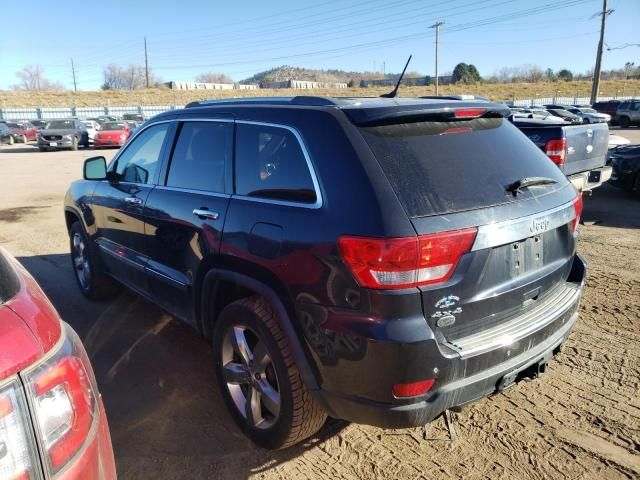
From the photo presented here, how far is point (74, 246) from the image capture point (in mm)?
5441

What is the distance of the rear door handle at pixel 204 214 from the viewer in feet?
9.66

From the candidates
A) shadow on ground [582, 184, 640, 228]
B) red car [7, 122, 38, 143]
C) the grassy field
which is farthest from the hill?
shadow on ground [582, 184, 640, 228]

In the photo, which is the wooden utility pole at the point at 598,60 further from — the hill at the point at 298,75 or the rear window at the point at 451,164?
→ the hill at the point at 298,75

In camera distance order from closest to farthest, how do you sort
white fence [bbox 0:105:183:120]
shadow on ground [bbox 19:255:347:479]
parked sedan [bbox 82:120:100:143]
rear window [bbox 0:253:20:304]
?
rear window [bbox 0:253:20:304], shadow on ground [bbox 19:255:347:479], parked sedan [bbox 82:120:100:143], white fence [bbox 0:105:183:120]

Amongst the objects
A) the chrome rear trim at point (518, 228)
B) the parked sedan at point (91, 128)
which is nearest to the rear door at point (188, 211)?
the chrome rear trim at point (518, 228)

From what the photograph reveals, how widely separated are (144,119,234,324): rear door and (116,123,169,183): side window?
0.93 ft

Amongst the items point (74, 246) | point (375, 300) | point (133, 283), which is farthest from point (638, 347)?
point (74, 246)

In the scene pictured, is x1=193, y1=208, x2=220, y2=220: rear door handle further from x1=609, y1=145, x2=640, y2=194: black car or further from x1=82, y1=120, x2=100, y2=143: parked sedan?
x1=82, y1=120, x2=100, y2=143: parked sedan

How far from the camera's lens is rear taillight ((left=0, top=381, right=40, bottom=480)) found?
4.17ft

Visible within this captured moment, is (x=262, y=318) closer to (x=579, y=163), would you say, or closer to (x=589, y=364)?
(x=589, y=364)

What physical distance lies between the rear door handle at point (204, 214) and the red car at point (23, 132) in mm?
36512

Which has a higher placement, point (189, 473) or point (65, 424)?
point (65, 424)

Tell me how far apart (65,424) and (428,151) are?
1.88 metres

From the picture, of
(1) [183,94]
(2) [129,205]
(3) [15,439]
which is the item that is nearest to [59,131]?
(2) [129,205]
